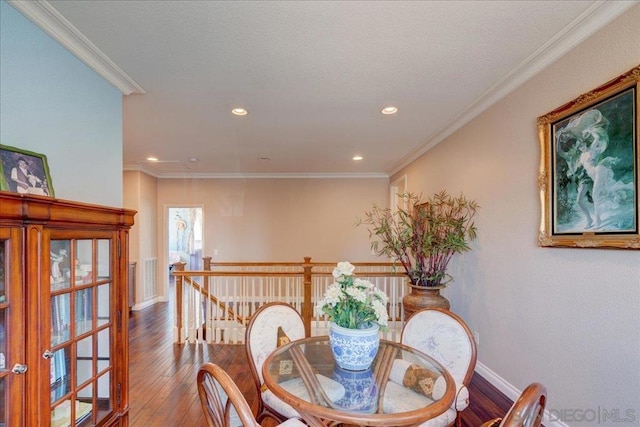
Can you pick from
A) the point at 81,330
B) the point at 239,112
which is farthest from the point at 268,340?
the point at 239,112

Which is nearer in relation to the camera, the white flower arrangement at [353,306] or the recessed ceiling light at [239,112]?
the white flower arrangement at [353,306]

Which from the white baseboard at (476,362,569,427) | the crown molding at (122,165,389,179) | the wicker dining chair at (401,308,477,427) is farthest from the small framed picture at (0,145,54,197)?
the crown molding at (122,165,389,179)

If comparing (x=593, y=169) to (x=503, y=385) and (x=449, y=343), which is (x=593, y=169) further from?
(x=503, y=385)

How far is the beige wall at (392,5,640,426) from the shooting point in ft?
5.14

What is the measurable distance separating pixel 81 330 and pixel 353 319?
1326mm

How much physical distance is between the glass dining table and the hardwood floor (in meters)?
1.08

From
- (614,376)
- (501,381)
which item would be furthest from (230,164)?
(614,376)

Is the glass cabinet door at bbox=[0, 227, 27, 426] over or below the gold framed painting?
below

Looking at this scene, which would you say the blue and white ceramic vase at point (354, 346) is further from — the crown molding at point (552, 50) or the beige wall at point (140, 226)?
the beige wall at point (140, 226)

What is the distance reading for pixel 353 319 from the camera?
1569mm

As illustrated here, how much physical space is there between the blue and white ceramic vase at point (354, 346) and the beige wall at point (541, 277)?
4.35ft

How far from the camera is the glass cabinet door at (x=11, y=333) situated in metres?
1.04

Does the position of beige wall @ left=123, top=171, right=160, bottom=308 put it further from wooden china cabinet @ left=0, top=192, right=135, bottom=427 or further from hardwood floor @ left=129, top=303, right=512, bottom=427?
wooden china cabinet @ left=0, top=192, right=135, bottom=427

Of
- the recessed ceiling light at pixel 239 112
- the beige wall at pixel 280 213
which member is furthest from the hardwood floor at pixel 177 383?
the recessed ceiling light at pixel 239 112
